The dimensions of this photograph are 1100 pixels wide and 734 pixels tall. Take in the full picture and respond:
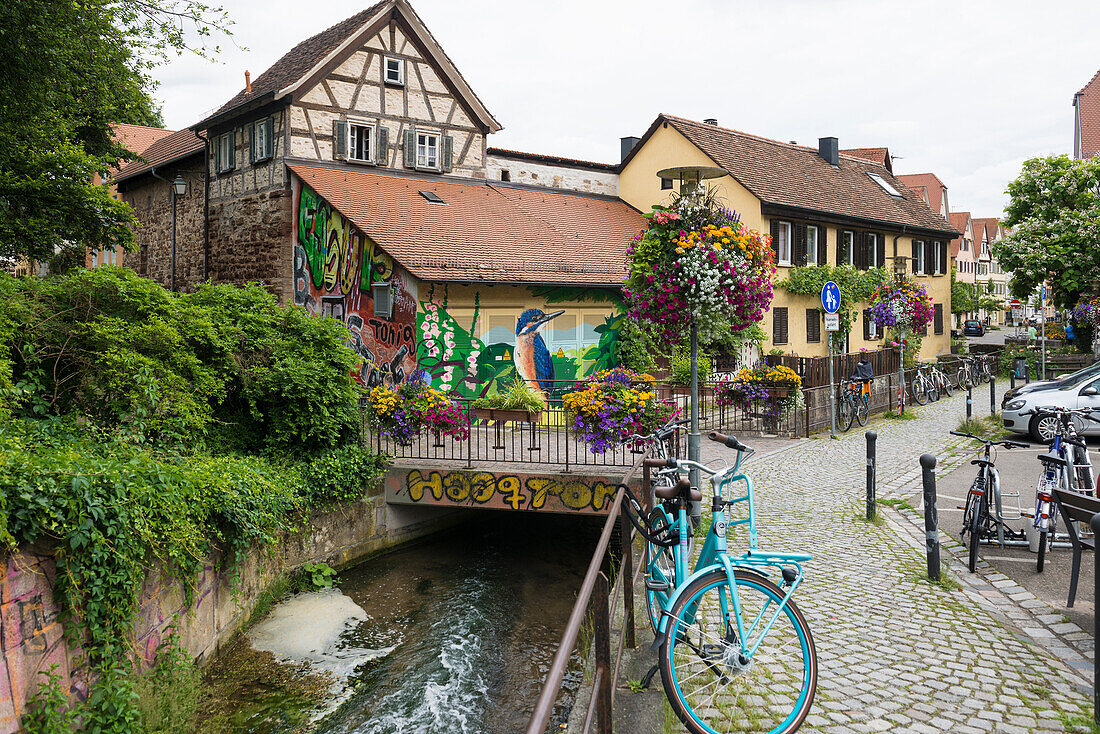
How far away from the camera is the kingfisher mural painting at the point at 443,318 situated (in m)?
17.0

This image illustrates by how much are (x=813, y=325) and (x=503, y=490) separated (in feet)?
61.9

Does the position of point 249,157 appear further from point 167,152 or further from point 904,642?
point 904,642

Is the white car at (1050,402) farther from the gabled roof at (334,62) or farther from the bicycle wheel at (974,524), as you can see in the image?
the gabled roof at (334,62)

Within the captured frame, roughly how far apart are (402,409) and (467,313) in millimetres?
6154

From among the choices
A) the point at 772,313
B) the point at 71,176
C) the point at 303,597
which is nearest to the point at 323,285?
the point at 71,176

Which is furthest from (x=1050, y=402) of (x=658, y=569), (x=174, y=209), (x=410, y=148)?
(x=174, y=209)

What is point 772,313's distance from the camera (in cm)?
2519

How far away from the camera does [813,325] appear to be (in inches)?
1067

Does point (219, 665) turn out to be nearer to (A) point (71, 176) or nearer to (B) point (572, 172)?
(A) point (71, 176)

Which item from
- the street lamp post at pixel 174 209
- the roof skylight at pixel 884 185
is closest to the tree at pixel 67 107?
the street lamp post at pixel 174 209

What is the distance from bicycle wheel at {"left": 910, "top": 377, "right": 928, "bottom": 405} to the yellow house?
175 inches

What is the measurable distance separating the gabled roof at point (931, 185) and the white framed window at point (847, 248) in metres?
45.3

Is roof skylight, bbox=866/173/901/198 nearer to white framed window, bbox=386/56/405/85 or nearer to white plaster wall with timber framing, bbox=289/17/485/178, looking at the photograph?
white plaster wall with timber framing, bbox=289/17/485/178

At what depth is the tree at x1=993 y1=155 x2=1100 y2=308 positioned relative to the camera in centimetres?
2828
